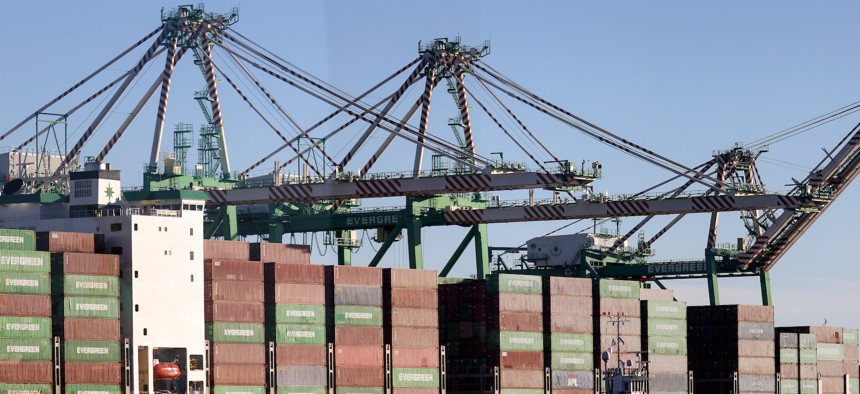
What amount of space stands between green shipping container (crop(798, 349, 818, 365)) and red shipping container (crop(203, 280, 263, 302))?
44959 millimetres

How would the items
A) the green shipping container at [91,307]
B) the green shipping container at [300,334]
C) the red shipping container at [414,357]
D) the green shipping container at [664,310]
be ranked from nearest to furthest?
the green shipping container at [91,307], the green shipping container at [300,334], the red shipping container at [414,357], the green shipping container at [664,310]

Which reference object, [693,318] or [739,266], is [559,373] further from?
[739,266]

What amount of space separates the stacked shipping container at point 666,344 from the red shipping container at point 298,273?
23.6m

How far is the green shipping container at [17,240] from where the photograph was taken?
222 ft

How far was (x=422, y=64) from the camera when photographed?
3964 inches

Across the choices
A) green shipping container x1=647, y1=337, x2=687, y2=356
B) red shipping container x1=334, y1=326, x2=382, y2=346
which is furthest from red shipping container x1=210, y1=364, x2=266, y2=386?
green shipping container x1=647, y1=337, x2=687, y2=356

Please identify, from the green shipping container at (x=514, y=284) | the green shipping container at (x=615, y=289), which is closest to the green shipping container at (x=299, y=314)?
the green shipping container at (x=514, y=284)

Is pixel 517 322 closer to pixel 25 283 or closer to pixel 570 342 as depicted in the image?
pixel 570 342

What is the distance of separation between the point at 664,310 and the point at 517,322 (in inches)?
545

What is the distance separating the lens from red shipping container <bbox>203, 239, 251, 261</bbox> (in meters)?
76.4

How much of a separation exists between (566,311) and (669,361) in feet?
30.3

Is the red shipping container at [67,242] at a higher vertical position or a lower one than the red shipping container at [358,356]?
higher

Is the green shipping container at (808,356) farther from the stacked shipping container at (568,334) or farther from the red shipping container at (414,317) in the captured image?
the red shipping container at (414,317)

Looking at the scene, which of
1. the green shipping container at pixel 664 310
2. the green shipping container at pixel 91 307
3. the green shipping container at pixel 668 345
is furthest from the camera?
the green shipping container at pixel 664 310
